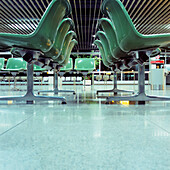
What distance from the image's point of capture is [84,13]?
7035 millimetres

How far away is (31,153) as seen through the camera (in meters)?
0.51

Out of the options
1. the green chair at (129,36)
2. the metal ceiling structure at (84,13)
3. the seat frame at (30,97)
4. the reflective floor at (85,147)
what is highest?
the metal ceiling structure at (84,13)

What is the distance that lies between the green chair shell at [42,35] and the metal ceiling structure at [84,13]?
4671 mm

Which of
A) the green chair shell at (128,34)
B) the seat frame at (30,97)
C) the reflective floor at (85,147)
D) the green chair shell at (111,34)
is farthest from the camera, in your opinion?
the green chair shell at (111,34)

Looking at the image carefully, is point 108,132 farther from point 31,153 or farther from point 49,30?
point 49,30

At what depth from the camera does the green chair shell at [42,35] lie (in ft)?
4.63

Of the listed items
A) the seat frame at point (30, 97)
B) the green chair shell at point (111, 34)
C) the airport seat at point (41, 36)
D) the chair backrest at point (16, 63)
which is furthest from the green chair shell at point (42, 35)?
the chair backrest at point (16, 63)

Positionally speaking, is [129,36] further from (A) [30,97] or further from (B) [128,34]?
(A) [30,97]

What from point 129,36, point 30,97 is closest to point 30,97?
point 30,97

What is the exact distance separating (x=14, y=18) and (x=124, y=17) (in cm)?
665

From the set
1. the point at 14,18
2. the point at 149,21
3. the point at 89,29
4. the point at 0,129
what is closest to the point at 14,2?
the point at 14,18

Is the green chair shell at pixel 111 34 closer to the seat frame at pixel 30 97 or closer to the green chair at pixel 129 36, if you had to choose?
the green chair at pixel 129 36

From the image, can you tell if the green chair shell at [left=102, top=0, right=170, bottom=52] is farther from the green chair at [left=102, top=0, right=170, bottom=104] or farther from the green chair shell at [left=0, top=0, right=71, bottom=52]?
the green chair shell at [left=0, top=0, right=71, bottom=52]

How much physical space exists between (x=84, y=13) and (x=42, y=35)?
6104 millimetres
